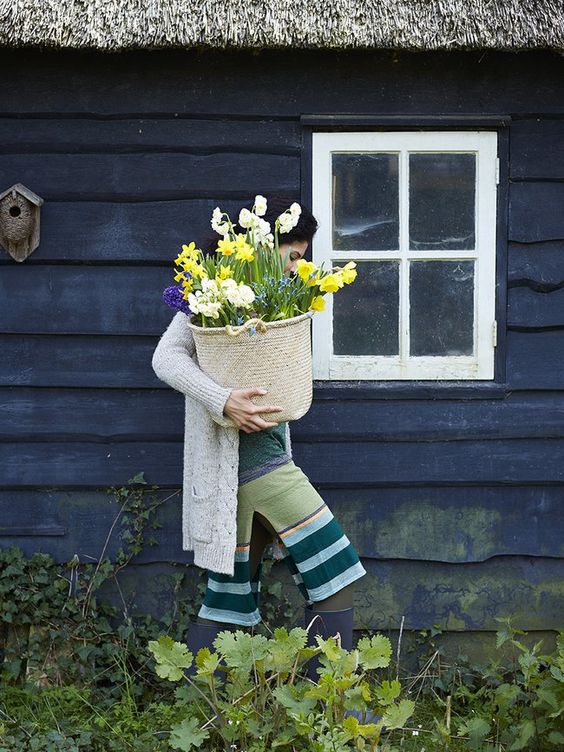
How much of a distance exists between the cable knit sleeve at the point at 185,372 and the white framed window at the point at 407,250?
2.62ft

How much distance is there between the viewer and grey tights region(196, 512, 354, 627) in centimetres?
300

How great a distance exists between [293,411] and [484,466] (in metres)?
1.08

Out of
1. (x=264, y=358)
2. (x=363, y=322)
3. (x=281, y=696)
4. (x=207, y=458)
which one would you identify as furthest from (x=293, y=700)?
(x=363, y=322)

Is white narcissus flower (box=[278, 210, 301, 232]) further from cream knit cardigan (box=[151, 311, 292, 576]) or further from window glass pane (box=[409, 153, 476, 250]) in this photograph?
window glass pane (box=[409, 153, 476, 250])

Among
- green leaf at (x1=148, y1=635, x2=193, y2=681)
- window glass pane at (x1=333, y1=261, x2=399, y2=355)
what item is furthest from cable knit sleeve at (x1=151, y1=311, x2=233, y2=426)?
window glass pane at (x1=333, y1=261, x2=399, y2=355)

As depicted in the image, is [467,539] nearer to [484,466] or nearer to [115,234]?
[484,466]

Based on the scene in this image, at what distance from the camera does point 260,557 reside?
3.17 m

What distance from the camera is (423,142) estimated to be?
3.64 m

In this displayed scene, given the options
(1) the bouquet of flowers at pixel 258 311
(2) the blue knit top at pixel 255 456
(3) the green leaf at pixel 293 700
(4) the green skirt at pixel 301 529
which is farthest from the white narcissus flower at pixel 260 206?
(3) the green leaf at pixel 293 700

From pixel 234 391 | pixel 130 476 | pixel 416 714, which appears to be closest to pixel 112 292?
pixel 130 476

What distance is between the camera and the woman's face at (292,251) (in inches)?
122

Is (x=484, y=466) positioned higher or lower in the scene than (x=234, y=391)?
lower

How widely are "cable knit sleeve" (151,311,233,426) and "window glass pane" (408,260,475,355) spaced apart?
3.38 feet

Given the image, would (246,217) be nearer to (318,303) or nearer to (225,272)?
(225,272)
